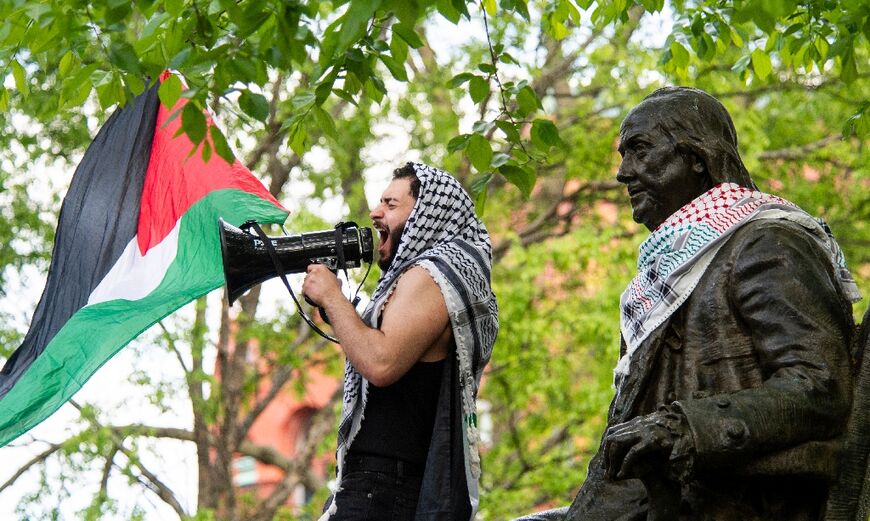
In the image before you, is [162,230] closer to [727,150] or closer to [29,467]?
[727,150]

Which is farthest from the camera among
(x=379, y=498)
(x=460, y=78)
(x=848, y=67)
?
(x=460, y=78)

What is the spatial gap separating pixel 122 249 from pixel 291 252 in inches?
74.4

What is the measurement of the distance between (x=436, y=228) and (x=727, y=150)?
1253mm

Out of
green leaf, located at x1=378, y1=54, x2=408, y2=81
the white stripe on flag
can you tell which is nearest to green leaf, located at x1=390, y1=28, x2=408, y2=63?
green leaf, located at x1=378, y1=54, x2=408, y2=81

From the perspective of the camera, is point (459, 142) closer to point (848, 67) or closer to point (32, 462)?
point (848, 67)

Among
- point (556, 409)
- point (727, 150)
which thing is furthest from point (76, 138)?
point (727, 150)

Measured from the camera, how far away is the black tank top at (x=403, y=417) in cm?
465

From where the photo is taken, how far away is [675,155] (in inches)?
159

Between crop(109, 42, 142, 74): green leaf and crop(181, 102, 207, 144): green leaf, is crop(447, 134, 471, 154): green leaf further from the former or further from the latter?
crop(181, 102, 207, 144): green leaf

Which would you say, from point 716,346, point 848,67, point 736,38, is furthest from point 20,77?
point 716,346

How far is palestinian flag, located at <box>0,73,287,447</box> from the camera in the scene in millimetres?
Answer: 5906

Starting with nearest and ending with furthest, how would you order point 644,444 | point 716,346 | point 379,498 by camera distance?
1. point 644,444
2. point 716,346
3. point 379,498

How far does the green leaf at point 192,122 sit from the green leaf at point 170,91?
1.70 feet

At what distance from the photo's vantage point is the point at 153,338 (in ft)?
46.8
